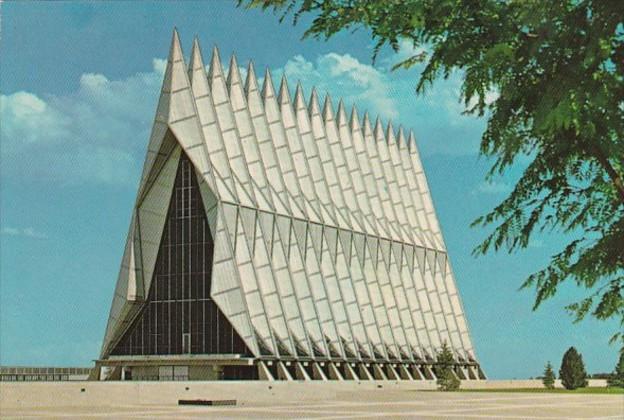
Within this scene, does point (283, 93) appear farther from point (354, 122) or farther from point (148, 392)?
point (148, 392)

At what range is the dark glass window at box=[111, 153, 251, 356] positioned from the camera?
54281 millimetres

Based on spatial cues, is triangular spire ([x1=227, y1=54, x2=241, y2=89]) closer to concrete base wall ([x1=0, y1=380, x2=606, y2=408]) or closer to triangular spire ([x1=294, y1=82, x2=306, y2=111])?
triangular spire ([x1=294, y1=82, x2=306, y2=111])

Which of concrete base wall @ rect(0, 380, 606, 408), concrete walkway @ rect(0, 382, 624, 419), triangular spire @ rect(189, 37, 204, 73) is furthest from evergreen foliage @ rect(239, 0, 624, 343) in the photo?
triangular spire @ rect(189, 37, 204, 73)

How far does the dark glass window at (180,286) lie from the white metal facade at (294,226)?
722 millimetres

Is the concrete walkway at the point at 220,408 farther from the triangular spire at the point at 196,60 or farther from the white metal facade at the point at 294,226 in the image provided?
the triangular spire at the point at 196,60

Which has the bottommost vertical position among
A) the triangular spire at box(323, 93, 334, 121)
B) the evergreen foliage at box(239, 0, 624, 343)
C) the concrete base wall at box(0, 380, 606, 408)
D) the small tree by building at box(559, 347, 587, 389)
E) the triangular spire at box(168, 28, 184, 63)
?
the evergreen foliage at box(239, 0, 624, 343)

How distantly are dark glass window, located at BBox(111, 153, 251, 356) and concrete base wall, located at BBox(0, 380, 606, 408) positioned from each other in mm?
10031

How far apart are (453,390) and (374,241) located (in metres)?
17.4

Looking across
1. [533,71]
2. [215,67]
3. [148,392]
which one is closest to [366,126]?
[215,67]

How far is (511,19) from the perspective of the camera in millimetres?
6070

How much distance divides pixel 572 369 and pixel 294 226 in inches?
848

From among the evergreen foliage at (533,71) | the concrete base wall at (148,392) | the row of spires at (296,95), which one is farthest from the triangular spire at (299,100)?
the evergreen foliage at (533,71)

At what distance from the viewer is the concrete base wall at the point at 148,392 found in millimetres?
31892

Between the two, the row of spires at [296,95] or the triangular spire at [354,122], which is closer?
the row of spires at [296,95]
